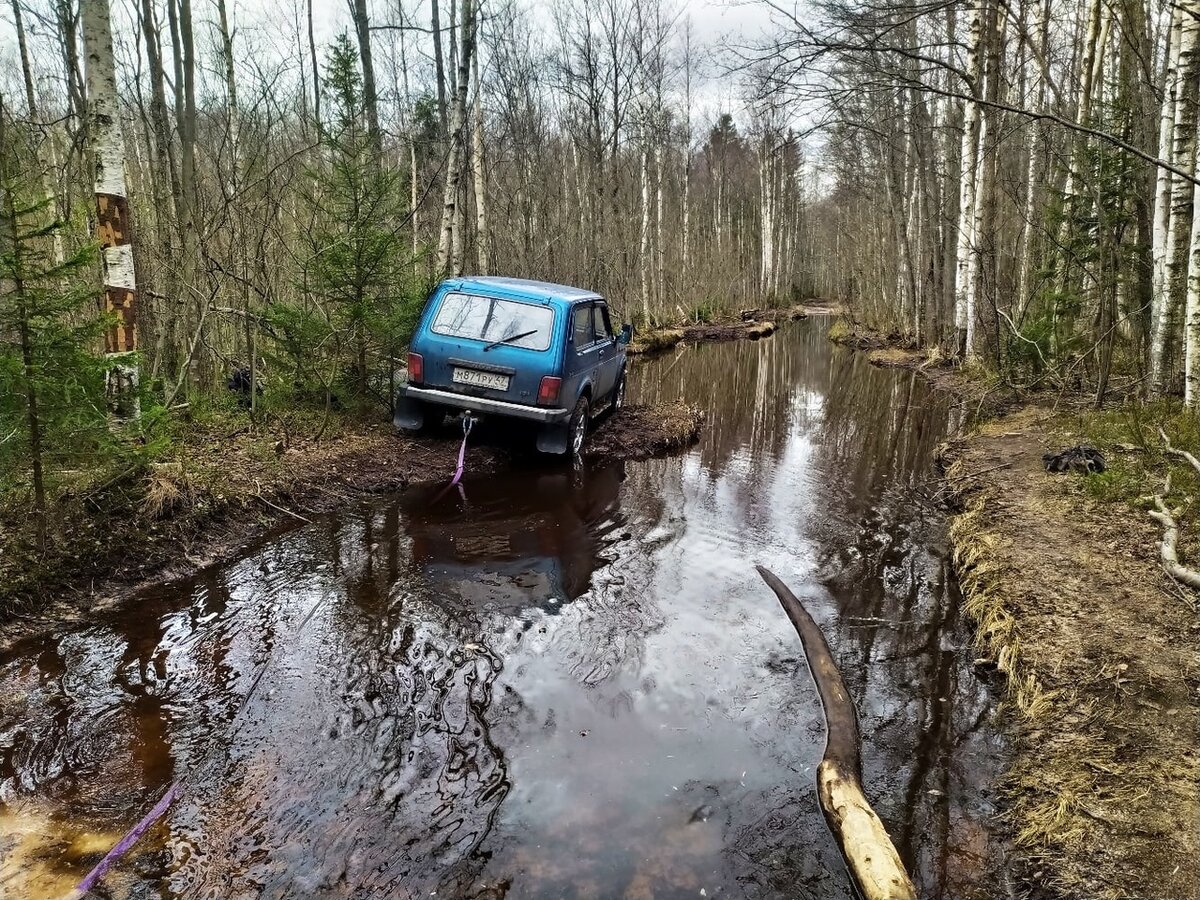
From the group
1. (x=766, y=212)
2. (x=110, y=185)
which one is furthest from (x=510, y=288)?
(x=766, y=212)

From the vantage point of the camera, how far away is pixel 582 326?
9375mm

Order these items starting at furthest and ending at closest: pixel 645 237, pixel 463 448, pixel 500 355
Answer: pixel 645 237 < pixel 463 448 < pixel 500 355

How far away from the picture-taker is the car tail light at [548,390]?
8453mm

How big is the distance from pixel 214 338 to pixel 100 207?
535 centimetres

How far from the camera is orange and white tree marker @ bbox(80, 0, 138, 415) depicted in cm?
584

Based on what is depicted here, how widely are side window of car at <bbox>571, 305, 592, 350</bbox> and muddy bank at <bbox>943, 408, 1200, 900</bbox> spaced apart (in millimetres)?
4663

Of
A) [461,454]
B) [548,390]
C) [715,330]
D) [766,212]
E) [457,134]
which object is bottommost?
[461,454]

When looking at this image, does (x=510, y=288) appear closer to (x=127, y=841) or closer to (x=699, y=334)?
(x=127, y=841)

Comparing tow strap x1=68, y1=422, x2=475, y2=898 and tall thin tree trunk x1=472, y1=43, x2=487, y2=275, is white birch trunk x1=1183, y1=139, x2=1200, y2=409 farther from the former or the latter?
tall thin tree trunk x1=472, y1=43, x2=487, y2=275

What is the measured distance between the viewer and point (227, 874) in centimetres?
296

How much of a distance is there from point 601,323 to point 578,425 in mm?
1828

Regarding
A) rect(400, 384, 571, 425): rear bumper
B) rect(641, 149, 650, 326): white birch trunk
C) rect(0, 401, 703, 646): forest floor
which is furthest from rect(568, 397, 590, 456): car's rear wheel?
rect(641, 149, 650, 326): white birch trunk

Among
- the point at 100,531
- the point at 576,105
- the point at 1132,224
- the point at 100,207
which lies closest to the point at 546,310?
the point at 100,207

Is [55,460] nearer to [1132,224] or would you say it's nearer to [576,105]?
[1132,224]
